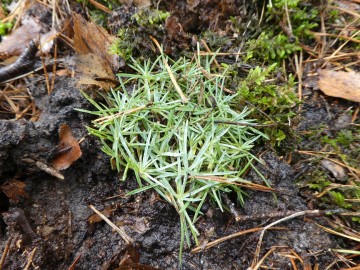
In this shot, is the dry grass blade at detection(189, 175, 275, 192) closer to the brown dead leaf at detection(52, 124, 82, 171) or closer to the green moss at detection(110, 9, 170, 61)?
the brown dead leaf at detection(52, 124, 82, 171)

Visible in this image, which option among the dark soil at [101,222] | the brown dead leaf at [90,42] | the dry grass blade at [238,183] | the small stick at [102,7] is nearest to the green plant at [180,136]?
the dry grass blade at [238,183]

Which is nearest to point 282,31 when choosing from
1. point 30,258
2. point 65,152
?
point 65,152

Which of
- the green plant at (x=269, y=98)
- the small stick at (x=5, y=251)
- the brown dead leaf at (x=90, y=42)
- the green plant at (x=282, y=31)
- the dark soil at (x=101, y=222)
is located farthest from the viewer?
the green plant at (x=282, y=31)

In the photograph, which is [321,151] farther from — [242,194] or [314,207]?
[242,194]

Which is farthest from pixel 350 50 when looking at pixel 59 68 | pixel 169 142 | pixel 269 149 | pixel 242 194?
pixel 59 68

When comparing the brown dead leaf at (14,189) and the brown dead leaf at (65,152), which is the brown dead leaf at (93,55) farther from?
the brown dead leaf at (14,189)

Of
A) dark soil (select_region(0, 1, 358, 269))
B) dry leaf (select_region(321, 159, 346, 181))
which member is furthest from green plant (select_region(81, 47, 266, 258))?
dry leaf (select_region(321, 159, 346, 181))
